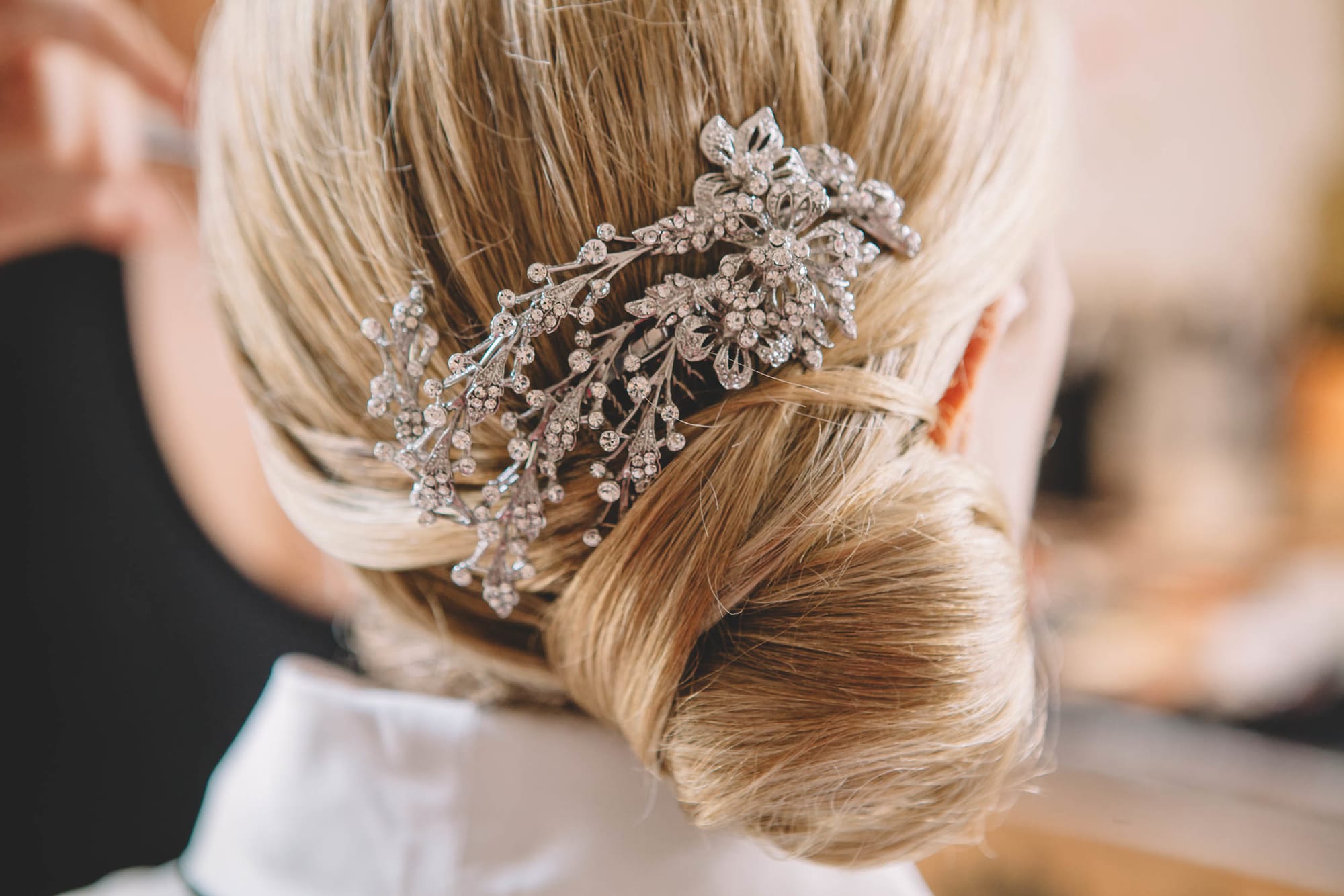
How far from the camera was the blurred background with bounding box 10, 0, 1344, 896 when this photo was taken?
1.38m

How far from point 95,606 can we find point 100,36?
66 centimetres

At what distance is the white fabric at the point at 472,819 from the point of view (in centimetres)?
50

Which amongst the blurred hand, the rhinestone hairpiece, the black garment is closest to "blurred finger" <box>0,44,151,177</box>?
the blurred hand

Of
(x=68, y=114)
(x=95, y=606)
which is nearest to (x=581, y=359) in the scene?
(x=68, y=114)

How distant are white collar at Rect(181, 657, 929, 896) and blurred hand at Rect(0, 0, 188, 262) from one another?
2.28 ft

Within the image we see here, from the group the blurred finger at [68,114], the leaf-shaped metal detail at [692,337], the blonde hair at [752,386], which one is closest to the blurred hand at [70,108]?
the blurred finger at [68,114]

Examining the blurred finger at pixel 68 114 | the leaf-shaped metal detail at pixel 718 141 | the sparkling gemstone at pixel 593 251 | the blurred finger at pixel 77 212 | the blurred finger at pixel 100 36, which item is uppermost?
the blurred finger at pixel 100 36

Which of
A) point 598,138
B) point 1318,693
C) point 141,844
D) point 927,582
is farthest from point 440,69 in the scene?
point 1318,693

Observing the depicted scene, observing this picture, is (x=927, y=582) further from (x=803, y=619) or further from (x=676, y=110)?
(x=676, y=110)

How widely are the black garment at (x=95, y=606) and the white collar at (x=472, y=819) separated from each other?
0.68m

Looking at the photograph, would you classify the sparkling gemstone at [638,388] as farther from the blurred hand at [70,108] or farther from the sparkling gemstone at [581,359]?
the blurred hand at [70,108]

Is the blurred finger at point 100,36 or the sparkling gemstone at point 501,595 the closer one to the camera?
the sparkling gemstone at point 501,595

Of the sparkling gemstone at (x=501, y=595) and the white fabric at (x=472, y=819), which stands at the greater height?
the sparkling gemstone at (x=501, y=595)

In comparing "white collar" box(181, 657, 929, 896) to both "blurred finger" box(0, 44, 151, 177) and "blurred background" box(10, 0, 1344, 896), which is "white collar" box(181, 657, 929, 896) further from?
"blurred background" box(10, 0, 1344, 896)
